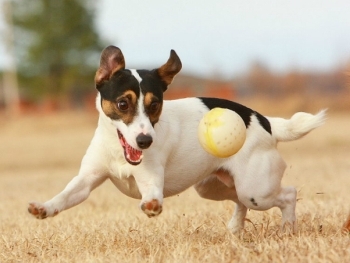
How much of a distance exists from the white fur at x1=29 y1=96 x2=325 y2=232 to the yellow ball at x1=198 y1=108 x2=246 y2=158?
35cm

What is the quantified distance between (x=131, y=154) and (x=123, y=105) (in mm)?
353

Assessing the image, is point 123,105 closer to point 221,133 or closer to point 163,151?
point 163,151

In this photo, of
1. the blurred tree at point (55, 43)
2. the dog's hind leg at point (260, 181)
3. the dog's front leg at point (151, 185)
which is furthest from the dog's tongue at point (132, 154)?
the blurred tree at point (55, 43)

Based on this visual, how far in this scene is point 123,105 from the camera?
4.70m

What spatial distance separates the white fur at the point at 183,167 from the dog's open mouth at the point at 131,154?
77mm

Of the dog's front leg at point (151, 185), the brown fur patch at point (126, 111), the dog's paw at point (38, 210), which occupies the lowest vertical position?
the dog's paw at point (38, 210)

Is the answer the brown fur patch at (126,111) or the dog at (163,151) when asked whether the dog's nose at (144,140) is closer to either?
the dog at (163,151)

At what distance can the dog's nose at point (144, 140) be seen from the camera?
4504 millimetres

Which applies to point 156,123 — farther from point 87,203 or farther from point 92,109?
point 92,109

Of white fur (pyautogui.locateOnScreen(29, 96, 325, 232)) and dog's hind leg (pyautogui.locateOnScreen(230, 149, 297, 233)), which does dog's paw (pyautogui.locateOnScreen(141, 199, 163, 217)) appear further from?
dog's hind leg (pyautogui.locateOnScreen(230, 149, 297, 233))

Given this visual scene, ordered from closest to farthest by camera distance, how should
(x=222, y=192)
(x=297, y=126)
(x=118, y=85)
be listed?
(x=118, y=85), (x=297, y=126), (x=222, y=192)

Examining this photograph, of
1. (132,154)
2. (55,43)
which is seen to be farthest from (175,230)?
(55,43)

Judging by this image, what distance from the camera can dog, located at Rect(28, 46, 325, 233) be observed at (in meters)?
4.71

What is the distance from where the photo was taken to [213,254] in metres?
4.14
